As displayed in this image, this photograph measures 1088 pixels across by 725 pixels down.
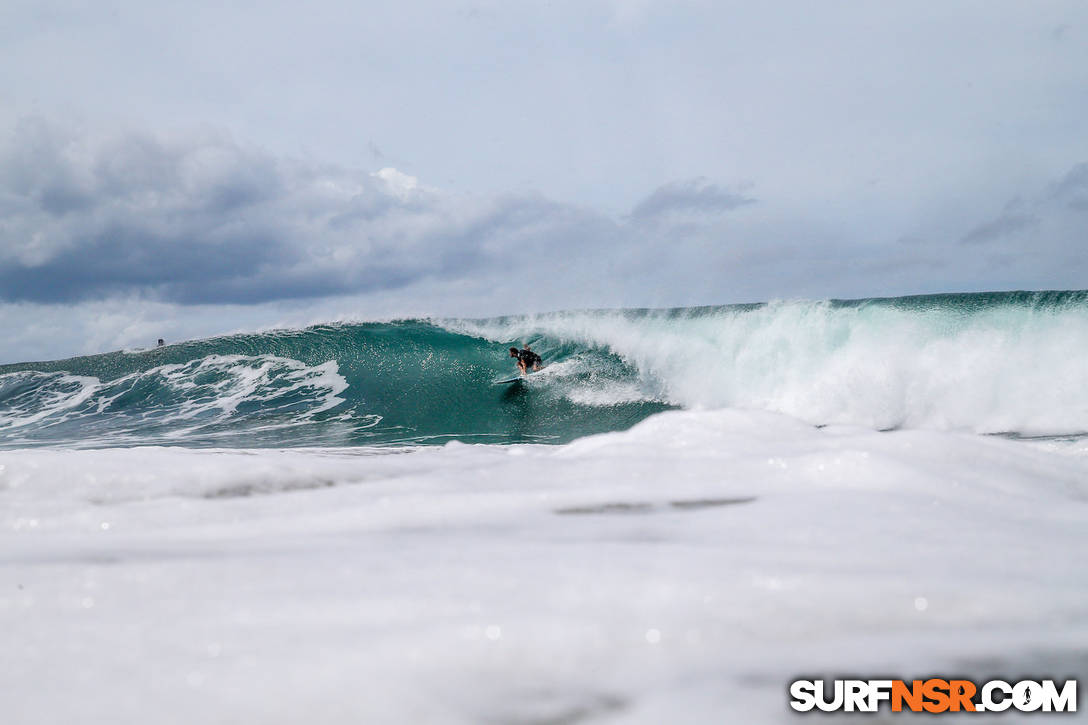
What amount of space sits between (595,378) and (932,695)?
1251 centimetres

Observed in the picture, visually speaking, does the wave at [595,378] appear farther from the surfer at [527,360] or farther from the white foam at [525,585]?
the white foam at [525,585]

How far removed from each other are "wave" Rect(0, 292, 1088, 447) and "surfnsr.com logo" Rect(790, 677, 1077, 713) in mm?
8364

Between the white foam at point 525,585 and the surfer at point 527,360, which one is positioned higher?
the surfer at point 527,360

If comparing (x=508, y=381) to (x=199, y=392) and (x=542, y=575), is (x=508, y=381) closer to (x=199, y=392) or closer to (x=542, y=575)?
(x=199, y=392)

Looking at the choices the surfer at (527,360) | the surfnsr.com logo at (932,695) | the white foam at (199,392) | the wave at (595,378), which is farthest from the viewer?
the surfer at (527,360)

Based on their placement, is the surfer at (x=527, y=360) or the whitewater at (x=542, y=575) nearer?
the whitewater at (x=542, y=575)

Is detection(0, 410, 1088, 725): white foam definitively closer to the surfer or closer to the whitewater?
the whitewater

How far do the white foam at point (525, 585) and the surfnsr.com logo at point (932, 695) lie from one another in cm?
3

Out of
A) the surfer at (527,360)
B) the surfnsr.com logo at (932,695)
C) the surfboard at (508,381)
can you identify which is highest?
the surfer at (527,360)

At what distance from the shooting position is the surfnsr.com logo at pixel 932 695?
3.66ft

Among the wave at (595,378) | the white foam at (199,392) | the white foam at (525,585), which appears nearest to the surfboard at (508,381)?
the wave at (595,378)

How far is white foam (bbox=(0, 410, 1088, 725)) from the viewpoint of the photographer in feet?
3.84

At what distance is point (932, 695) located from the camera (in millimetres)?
1144

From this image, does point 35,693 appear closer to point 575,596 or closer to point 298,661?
point 298,661
